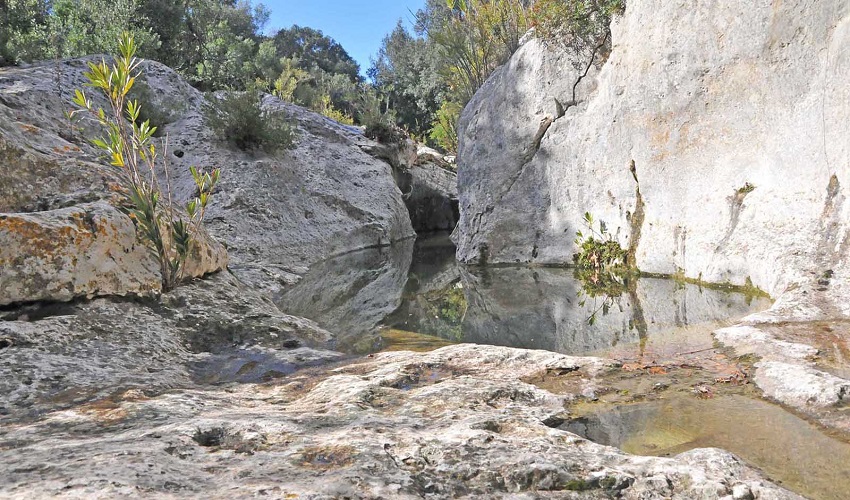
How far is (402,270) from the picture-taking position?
11016 millimetres

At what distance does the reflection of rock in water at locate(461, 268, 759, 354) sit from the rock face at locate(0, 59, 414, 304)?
3418 mm

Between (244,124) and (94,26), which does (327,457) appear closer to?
(244,124)

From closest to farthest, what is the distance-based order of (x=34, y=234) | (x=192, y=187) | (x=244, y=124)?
(x=34, y=234) → (x=192, y=187) → (x=244, y=124)

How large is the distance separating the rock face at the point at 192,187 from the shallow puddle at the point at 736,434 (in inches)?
164

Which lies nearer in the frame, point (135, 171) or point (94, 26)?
point (135, 171)

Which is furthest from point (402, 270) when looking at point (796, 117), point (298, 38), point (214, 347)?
point (298, 38)

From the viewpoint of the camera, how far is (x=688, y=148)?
7.42 m

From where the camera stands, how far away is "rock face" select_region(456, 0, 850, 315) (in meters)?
5.58

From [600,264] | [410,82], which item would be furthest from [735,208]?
[410,82]

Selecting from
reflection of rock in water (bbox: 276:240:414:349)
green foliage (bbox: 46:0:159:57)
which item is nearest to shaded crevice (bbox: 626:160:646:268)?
reflection of rock in water (bbox: 276:240:414:349)

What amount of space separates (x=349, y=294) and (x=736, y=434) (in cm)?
627

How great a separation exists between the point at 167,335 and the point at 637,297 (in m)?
5.47

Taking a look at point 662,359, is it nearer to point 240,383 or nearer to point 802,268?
point 802,268

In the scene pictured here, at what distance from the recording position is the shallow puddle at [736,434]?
2141 millimetres
